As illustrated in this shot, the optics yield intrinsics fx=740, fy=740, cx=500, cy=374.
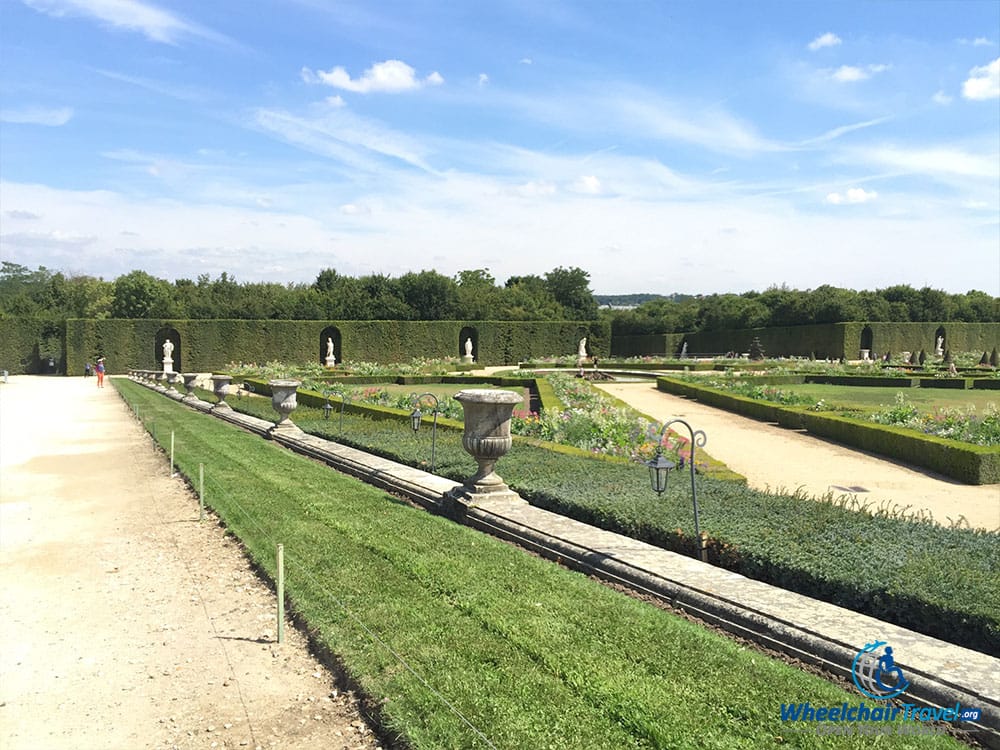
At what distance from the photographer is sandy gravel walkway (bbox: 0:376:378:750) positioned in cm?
371

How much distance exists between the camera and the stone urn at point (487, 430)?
7.42m

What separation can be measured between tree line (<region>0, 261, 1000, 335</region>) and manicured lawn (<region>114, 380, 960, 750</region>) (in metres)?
45.6

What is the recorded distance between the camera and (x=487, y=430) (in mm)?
7520

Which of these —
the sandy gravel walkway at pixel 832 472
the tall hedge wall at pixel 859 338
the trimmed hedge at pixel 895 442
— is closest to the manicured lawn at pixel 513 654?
the sandy gravel walkway at pixel 832 472

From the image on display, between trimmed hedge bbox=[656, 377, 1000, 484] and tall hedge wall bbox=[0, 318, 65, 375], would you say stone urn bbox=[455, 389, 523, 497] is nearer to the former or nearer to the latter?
trimmed hedge bbox=[656, 377, 1000, 484]

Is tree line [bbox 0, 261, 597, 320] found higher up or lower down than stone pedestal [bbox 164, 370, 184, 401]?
higher up

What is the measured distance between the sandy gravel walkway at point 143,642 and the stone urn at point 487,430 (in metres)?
2.53

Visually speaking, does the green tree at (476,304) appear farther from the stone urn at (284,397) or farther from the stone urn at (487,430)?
the stone urn at (487,430)

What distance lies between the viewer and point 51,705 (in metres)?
3.99

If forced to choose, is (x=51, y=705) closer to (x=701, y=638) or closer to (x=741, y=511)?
(x=701, y=638)

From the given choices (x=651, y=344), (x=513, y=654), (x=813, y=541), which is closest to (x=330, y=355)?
(x=651, y=344)

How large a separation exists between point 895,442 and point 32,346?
154 feet

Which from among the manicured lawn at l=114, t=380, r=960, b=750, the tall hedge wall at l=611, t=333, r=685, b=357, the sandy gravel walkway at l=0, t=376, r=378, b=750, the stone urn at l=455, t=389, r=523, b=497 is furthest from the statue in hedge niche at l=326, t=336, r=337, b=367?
the manicured lawn at l=114, t=380, r=960, b=750

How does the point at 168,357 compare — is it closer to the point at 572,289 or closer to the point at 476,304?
the point at 476,304
